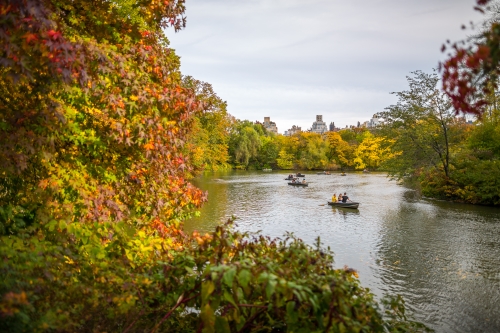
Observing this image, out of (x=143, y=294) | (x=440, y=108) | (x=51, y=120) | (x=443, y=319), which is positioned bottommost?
(x=443, y=319)

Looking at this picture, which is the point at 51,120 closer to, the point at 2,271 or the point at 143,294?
the point at 2,271

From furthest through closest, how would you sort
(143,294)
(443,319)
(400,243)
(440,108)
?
(440,108), (400,243), (443,319), (143,294)

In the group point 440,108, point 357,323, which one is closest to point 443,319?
point 357,323

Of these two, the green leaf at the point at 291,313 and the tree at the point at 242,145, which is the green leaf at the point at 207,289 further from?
the tree at the point at 242,145

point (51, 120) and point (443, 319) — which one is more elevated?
point (51, 120)

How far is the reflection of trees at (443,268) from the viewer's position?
8508 millimetres

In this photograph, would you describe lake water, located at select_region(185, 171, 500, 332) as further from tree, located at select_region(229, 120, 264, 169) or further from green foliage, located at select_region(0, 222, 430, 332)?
tree, located at select_region(229, 120, 264, 169)

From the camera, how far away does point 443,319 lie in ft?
27.1

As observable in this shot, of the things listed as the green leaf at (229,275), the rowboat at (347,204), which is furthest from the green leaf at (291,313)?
the rowboat at (347,204)

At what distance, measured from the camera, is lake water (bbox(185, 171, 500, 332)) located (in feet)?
29.7

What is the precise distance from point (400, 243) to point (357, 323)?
43.2 ft

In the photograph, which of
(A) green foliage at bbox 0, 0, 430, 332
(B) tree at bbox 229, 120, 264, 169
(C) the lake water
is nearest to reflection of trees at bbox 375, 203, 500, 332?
(C) the lake water

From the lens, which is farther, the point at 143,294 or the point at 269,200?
the point at 269,200

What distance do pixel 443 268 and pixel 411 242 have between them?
3.38m
